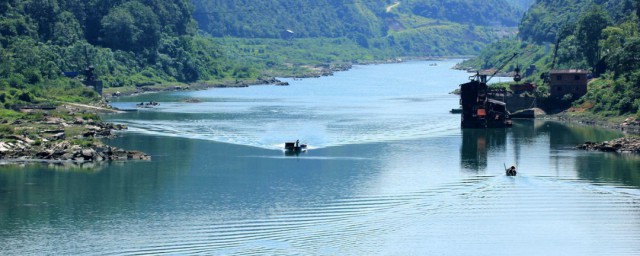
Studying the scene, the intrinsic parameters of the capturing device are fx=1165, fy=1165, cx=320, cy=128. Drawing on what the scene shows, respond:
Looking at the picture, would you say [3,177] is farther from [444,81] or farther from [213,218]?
[444,81]

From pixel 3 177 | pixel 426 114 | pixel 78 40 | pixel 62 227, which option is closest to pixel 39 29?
pixel 78 40

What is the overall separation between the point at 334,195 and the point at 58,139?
28535 millimetres

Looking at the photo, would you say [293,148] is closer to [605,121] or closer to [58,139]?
[58,139]

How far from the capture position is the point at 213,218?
61562mm

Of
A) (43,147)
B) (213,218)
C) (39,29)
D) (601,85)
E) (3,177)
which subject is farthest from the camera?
(39,29)

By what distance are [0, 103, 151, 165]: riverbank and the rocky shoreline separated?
3380cm

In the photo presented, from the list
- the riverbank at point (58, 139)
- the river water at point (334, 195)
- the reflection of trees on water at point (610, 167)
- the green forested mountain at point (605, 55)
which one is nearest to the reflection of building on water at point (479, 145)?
the river water at point (334, 195)

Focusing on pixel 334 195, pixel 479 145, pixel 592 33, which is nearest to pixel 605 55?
pixel 592 33

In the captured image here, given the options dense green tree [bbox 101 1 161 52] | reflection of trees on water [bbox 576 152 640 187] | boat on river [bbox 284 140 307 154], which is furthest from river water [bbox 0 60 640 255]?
dense green tree [bbox 101 1 161 52]

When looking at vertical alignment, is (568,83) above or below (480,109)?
above

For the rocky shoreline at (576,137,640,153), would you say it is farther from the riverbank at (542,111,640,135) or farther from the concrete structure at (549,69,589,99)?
the concrete structure at (549,69,589,99)

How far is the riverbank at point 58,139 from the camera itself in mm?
81500

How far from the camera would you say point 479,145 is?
95312 mm

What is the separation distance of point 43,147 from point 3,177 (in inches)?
373
